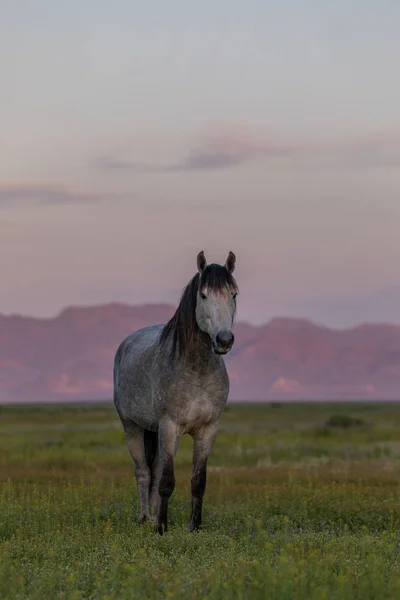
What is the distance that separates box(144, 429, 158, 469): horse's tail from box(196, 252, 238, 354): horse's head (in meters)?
3.50

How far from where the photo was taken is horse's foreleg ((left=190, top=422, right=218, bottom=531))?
13.4 meters

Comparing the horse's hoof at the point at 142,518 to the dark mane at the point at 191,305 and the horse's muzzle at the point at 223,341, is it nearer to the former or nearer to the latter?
the dark mane at the point at 191,305

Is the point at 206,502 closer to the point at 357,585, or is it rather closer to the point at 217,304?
the point at 217,304

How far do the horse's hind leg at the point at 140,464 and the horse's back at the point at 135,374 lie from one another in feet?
1.00

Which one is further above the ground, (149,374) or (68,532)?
(149,374)

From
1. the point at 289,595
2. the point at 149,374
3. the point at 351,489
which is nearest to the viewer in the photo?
the point at 289,595

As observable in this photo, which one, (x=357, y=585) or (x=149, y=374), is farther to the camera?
(x=149, y=374)

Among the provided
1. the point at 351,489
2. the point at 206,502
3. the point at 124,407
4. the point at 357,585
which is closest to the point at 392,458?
the point at 351,489

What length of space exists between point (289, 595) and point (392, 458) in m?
26.9

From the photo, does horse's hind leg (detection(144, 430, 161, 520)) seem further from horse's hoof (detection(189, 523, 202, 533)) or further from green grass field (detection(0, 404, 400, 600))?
horse's hoof (detection(189, 523, 202, 533))

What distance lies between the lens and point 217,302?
12.5 m

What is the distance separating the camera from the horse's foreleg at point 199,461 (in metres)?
13.4

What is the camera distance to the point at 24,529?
1375 cm

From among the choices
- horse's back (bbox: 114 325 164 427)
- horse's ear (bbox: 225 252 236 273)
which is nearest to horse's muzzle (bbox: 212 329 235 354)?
horse's ear (bbox: 225 252 236 273)
